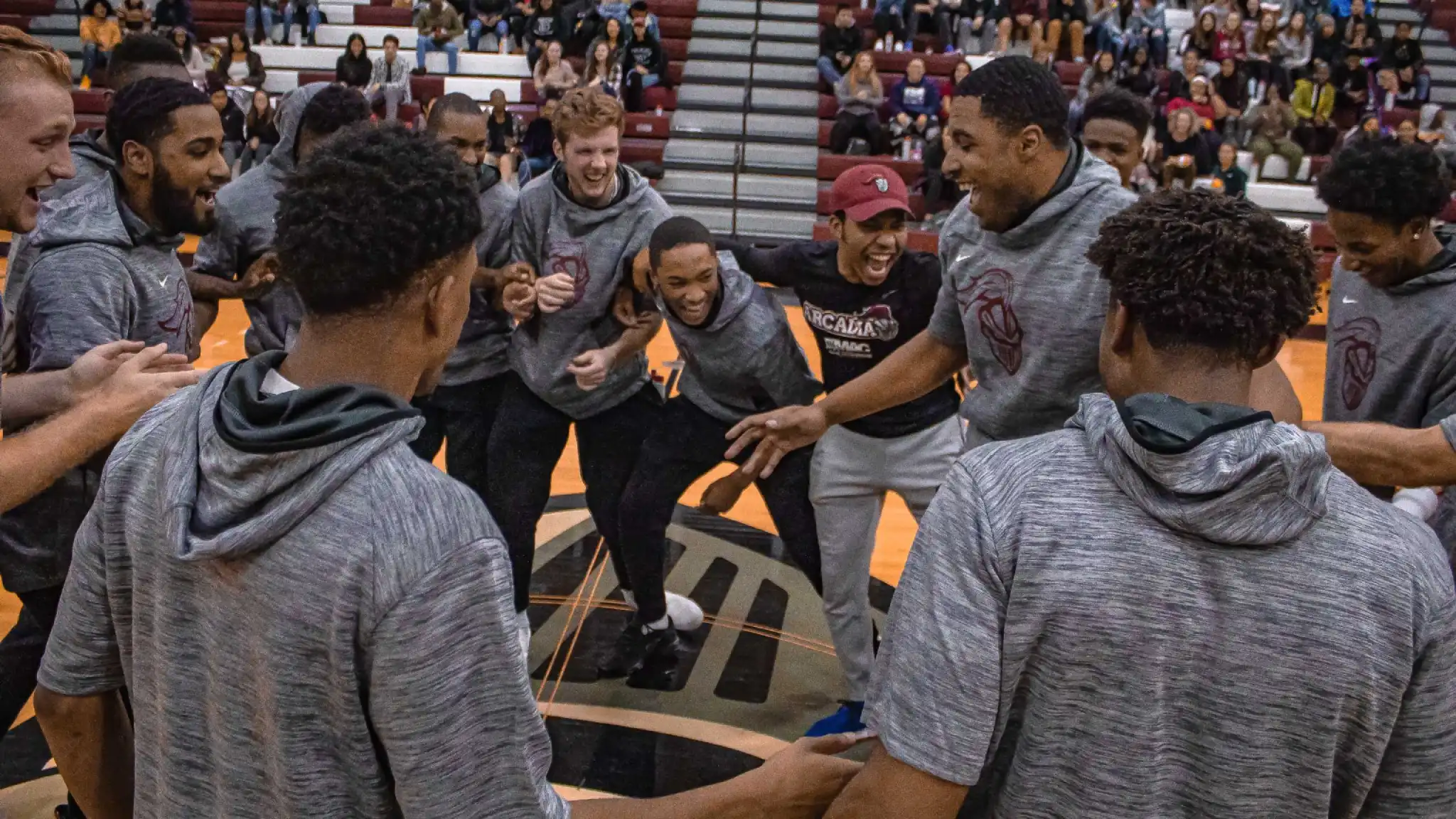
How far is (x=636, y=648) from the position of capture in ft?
14.4

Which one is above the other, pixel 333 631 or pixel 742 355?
pixel 333 631

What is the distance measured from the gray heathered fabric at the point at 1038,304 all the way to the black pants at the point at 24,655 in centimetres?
238

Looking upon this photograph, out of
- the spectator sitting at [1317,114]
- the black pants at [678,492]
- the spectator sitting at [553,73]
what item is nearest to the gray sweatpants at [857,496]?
the black pants at [678,492]

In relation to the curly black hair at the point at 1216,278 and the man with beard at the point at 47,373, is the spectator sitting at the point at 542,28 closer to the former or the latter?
the man with beard at the point at 47,373

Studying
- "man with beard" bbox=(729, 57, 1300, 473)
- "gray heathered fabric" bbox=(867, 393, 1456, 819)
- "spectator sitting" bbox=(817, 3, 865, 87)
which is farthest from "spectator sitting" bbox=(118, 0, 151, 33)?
"gray heathered fabric" bbox=(867, 393, 1456, 819)

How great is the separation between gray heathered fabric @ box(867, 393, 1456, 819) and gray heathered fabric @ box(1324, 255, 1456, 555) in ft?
5.89

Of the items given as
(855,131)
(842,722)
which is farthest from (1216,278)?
(855,131)

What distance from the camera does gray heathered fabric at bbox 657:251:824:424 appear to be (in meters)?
3.88

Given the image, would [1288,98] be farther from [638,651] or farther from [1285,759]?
[1285,759]

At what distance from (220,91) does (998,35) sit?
9.29m

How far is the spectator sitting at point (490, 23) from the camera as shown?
15.9m

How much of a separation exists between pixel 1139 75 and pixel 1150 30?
1346 millimetres

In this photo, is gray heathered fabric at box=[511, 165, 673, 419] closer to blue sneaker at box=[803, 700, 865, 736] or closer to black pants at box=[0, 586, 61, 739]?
blue sneaker at box=[803, 700, 865, 736]

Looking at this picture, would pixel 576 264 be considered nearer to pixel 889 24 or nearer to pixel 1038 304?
pixel 1038 304
